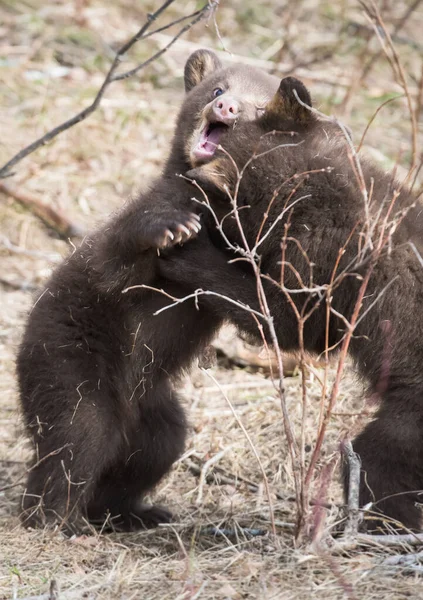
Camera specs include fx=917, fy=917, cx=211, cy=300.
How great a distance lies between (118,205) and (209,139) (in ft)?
7.65

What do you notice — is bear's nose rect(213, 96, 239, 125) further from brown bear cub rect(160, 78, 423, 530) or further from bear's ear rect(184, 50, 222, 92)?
bear's ear rect(184, 50, 222, 92)

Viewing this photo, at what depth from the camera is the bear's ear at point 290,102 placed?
4543mm

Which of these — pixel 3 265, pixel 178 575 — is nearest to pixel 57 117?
pixel 3 265

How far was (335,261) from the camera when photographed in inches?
169

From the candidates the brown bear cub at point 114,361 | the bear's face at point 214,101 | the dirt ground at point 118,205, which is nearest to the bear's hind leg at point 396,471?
the dirt ground at point 118,205

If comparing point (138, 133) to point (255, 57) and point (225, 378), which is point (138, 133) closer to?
point (255, 57)

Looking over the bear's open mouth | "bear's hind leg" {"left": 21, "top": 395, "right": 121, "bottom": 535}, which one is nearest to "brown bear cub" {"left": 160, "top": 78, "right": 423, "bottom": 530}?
the bear's open mouth

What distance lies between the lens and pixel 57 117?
9.46 meters

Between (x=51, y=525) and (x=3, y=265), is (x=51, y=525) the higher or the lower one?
the higher one

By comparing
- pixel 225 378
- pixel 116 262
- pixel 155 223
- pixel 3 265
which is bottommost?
pixel 3 265

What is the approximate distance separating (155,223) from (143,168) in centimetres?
514

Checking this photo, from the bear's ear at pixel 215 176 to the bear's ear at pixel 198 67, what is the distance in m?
1.39

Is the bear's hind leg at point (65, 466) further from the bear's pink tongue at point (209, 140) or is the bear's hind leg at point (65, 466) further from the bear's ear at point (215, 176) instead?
the bear's pink tongue at point (209, 140)

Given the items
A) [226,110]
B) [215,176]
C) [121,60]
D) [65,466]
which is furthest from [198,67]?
[65,466]
